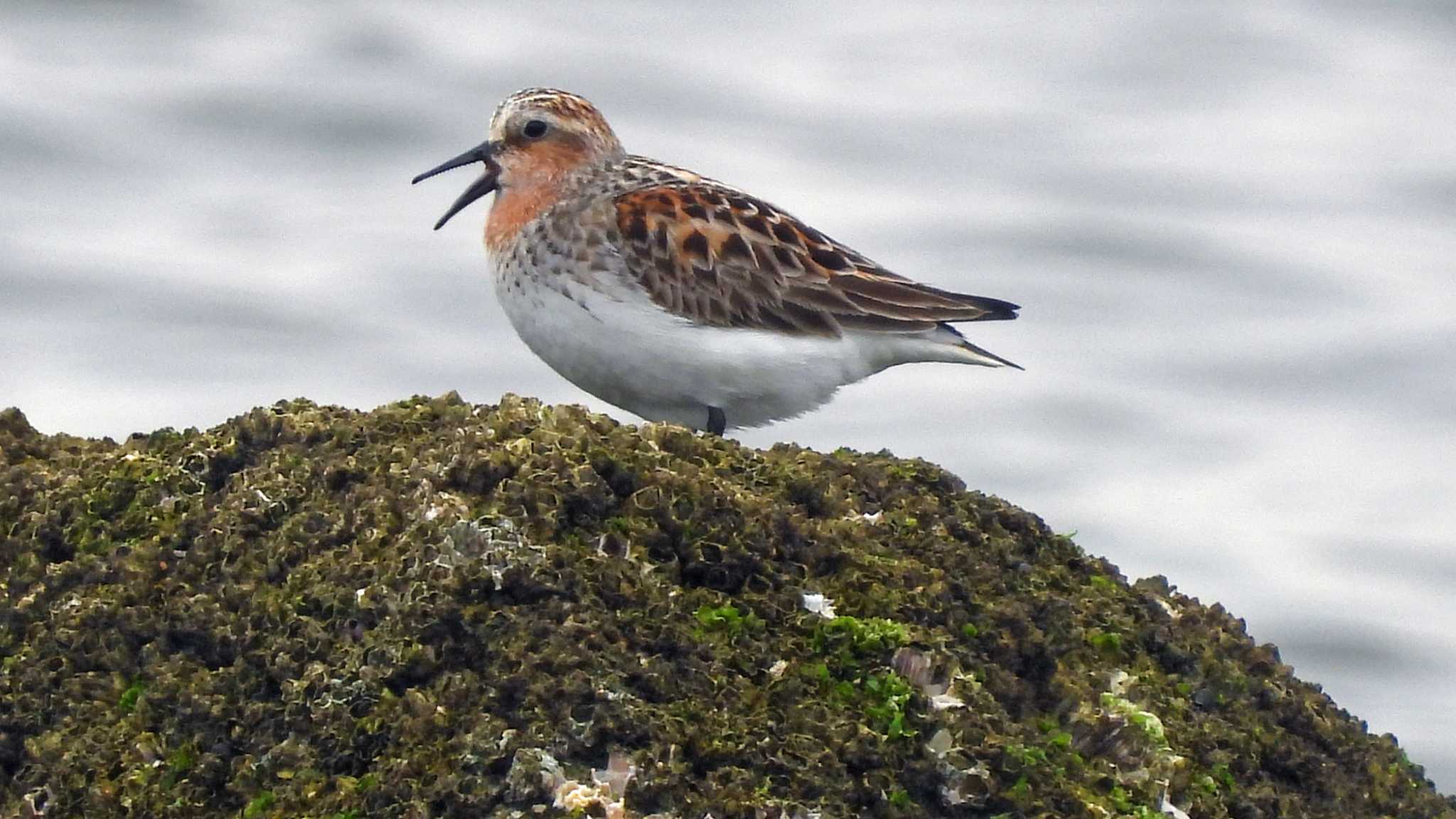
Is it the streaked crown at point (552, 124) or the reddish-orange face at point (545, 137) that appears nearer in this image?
the reddish-orange face at point (545, 137)

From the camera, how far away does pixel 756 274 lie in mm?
7949

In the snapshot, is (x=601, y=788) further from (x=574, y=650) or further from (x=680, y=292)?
(x=680, y=292)

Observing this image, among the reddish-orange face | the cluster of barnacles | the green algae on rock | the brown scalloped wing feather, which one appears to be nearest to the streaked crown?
the reddish-orange face

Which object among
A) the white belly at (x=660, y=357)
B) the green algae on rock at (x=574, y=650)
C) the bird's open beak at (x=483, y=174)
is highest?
the bird's open beak at (x=483, y=174)

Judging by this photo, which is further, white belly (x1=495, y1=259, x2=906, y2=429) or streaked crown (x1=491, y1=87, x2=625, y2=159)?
streaked crown (x1=491, y1=87, x2=625, y2=159)

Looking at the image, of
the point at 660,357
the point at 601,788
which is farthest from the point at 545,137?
the point at 601,788

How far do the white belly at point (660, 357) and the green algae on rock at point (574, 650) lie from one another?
1677 millimetres

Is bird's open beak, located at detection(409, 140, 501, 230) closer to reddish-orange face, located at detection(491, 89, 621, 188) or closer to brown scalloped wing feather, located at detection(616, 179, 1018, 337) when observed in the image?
reddish-orange face, located at detection(491, 89, 621, 188)

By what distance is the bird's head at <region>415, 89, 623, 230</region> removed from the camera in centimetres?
839

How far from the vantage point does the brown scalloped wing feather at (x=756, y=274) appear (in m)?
7.74

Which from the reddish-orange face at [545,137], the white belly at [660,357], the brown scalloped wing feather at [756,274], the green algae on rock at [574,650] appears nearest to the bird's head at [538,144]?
the reddish-orange face at [545,137]

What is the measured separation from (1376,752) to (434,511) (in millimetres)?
2776

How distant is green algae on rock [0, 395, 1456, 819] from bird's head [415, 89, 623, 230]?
107 inches

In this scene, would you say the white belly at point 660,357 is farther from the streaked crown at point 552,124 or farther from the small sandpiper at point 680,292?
the streaked crown at point 552,124
